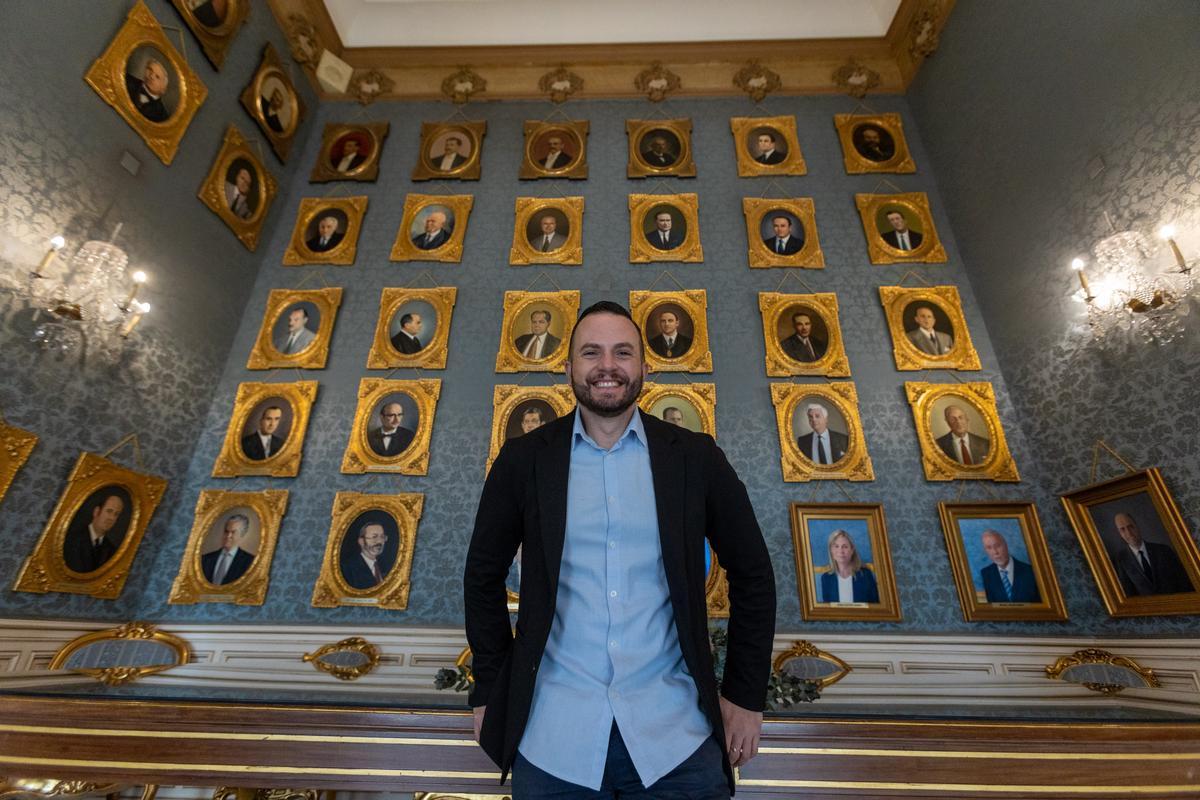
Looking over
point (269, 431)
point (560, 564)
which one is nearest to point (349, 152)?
point (269, 431)

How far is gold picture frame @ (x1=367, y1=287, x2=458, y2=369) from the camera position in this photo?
5.71 m

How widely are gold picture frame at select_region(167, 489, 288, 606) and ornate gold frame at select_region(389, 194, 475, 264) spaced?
9.82 ft

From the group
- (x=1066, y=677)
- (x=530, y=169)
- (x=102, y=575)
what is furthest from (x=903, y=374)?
(x=102, y=575)

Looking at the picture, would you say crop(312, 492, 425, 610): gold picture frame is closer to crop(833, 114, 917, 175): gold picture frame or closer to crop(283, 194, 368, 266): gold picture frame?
crop(283, 194, 368, 266): gold picture frame

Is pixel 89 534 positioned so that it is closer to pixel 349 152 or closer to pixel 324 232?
pixel 324 232

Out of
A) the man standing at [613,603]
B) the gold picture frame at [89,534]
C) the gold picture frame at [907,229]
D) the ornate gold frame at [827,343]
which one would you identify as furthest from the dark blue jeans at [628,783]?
the gold picture frame at [907,229]

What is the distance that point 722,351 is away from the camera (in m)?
5.67

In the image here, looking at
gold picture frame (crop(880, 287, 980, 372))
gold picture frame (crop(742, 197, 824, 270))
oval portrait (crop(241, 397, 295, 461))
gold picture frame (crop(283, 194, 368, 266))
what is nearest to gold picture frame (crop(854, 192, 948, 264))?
gold picture frame (crop(880, 287, 980, 372))

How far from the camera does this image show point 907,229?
631cm

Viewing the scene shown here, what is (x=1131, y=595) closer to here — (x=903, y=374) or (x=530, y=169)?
(x=903, y=374)

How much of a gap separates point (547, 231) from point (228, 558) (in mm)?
4704

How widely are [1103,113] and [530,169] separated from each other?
5688 millimetres

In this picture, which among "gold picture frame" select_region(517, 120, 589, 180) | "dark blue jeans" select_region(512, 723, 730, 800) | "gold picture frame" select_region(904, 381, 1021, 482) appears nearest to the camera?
"dark blue jeans" select_region(512, 723, 730, 800)

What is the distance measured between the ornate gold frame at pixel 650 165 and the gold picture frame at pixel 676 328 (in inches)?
71.5
